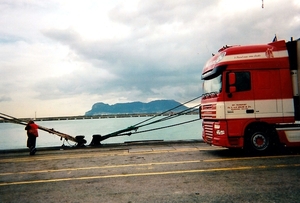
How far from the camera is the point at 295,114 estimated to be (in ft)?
30.8

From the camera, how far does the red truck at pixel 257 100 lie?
921cm

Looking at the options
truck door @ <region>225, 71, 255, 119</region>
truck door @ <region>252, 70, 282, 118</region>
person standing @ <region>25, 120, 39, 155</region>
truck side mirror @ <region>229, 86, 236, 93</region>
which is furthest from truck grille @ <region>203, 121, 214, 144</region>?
person standing @ <region>25, 120, 39, 155</region>

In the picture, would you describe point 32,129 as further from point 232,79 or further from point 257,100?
point 257,100

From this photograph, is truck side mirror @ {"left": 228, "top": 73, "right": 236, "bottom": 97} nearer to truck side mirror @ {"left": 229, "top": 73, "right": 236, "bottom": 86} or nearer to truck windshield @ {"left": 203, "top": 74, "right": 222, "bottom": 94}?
truck side mirror @ {"left": 229, "top": 73, "right": 236, "bottom": 86}

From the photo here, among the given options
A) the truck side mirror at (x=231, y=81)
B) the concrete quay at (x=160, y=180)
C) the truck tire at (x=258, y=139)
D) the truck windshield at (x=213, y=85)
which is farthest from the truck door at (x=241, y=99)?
the concrete quay at (x=160, y=180)

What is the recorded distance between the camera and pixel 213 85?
9.89m

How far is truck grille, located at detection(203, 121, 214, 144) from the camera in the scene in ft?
32.2

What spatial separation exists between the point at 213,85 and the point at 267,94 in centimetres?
198

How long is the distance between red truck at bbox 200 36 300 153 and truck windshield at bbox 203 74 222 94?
0.14 feet

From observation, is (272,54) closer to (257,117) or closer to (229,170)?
(257,117)

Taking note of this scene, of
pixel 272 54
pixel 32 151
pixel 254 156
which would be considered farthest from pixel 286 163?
pixel 32 151

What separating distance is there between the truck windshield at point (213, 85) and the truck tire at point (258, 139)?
1866 mm

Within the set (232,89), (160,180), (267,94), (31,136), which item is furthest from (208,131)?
(31,136)

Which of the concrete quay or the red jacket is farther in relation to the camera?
the red jacket
